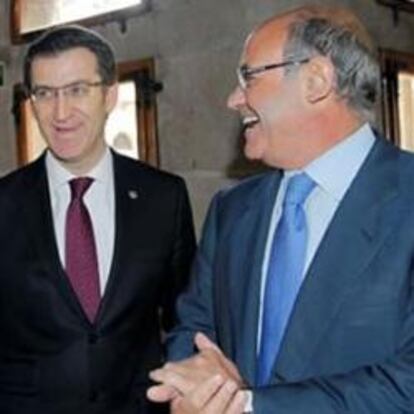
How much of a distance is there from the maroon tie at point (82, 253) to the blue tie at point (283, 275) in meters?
0.57

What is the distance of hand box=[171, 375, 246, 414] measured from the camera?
1241mm

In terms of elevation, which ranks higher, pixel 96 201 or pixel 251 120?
pixel 251 120

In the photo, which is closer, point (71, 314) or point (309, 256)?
point (309, 256)

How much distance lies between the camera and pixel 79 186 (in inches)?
74.3

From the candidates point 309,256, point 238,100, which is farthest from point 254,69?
point 309,256

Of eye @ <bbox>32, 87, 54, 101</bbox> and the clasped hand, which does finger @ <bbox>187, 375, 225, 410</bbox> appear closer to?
the clasped hand

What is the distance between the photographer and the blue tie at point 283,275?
4.40 ft

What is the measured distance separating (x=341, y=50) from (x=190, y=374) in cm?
58

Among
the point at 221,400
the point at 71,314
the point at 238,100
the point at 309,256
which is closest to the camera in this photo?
the point at 221,400

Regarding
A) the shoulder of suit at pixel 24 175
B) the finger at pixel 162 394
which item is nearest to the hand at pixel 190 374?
the finger at pixel 162 394

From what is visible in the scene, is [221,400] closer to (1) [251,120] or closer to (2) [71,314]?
(1) [251,120]

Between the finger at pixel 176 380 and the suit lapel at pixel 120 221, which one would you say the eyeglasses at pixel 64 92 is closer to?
the suit lapel at pixel 120 221

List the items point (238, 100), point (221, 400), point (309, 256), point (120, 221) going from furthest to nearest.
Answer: point (120, 221)
point (238, 100)
point (309, 256)
point (221, 400)

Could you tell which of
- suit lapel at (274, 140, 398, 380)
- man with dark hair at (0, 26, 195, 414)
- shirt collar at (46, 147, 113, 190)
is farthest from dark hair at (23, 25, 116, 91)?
suit lapel at (274, 140, 398, 380)
